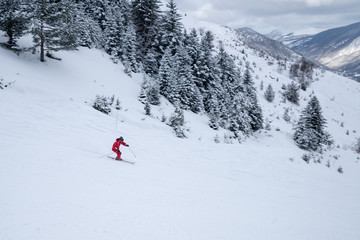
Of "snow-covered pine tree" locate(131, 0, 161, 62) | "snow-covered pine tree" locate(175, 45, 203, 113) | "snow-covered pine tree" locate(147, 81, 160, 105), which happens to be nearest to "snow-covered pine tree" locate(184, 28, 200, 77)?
"snow-covered pine tree" locate(175, 45, 203, 113)

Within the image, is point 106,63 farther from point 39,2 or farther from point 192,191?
point 192,191

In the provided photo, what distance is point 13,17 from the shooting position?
1381 cm

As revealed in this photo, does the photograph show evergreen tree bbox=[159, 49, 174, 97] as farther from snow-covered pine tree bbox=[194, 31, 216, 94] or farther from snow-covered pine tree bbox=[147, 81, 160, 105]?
snow-covered pine tree bbox=[194, 31, 216, 94]

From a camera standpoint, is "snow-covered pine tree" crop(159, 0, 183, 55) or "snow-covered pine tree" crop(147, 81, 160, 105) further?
"snow-covered pine tree" crop(159, 0, 183, 55)

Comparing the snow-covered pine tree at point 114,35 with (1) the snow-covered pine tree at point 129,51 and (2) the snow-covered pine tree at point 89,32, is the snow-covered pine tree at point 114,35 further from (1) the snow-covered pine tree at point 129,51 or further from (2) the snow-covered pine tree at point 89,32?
(2) the snow-covered pine tree at point 89,32

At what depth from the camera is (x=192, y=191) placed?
6.95 metres

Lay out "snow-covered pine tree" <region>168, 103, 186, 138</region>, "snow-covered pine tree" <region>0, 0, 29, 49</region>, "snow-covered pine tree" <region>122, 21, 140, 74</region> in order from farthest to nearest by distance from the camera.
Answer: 1. "snow-covered pine tree" <region>122, 21, 140, 74</region>
2. "snow-covered pine tree" <region>168, 103, 186, 138</region>
3. "snow-covered pine tree" <region>0, 0, 29, 49</region>

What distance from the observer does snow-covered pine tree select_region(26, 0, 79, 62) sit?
46.4 ft

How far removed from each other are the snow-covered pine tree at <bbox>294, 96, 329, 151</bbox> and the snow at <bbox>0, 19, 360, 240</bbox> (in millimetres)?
5254

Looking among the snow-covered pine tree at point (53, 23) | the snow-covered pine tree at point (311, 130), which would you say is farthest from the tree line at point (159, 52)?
the snow-covered pine tree at point (311, 130)

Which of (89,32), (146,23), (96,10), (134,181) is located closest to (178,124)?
(134,181)

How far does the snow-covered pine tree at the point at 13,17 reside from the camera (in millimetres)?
13620

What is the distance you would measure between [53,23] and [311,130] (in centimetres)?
2826

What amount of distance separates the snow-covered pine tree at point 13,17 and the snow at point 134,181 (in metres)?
2.06
